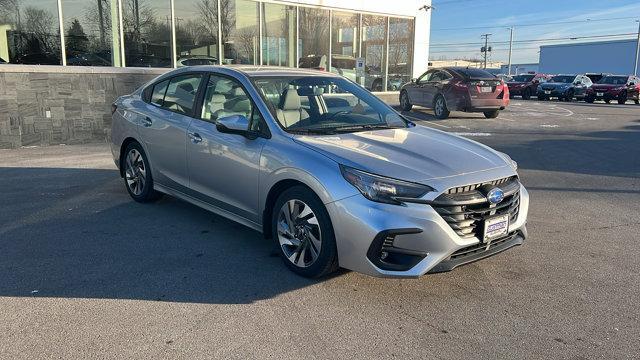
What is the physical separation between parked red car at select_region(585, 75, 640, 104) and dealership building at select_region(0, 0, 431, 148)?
14.1m

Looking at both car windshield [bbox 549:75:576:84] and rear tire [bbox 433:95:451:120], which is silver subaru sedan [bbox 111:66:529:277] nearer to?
rear tire [bbox 433:95:451:120]

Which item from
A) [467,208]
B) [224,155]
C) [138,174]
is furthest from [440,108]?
[467,208]

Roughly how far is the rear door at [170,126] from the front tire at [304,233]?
150cm

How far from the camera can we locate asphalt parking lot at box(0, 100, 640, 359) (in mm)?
3094

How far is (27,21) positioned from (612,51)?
73.9 meters

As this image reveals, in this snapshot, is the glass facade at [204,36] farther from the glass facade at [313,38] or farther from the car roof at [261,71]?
the car roof at [261,71]

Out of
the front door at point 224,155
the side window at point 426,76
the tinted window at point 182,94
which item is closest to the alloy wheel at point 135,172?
the tinted window at point 182,94

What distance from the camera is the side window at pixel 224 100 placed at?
4.65 m

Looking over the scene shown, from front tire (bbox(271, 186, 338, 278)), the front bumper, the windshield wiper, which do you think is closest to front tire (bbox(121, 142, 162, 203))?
front tire (bbox(271, 186, 338, 278))

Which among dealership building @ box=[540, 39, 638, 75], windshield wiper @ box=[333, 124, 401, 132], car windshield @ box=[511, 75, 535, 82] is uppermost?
dealership building @ box=[540, 39, 638, 75]

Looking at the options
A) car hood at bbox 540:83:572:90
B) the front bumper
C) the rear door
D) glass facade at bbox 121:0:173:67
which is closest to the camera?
the front bumper

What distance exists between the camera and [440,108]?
52.5 ft

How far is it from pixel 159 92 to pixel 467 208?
378 centimetres

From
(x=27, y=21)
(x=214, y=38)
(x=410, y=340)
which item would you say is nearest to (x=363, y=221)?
(x=410, y=340)
